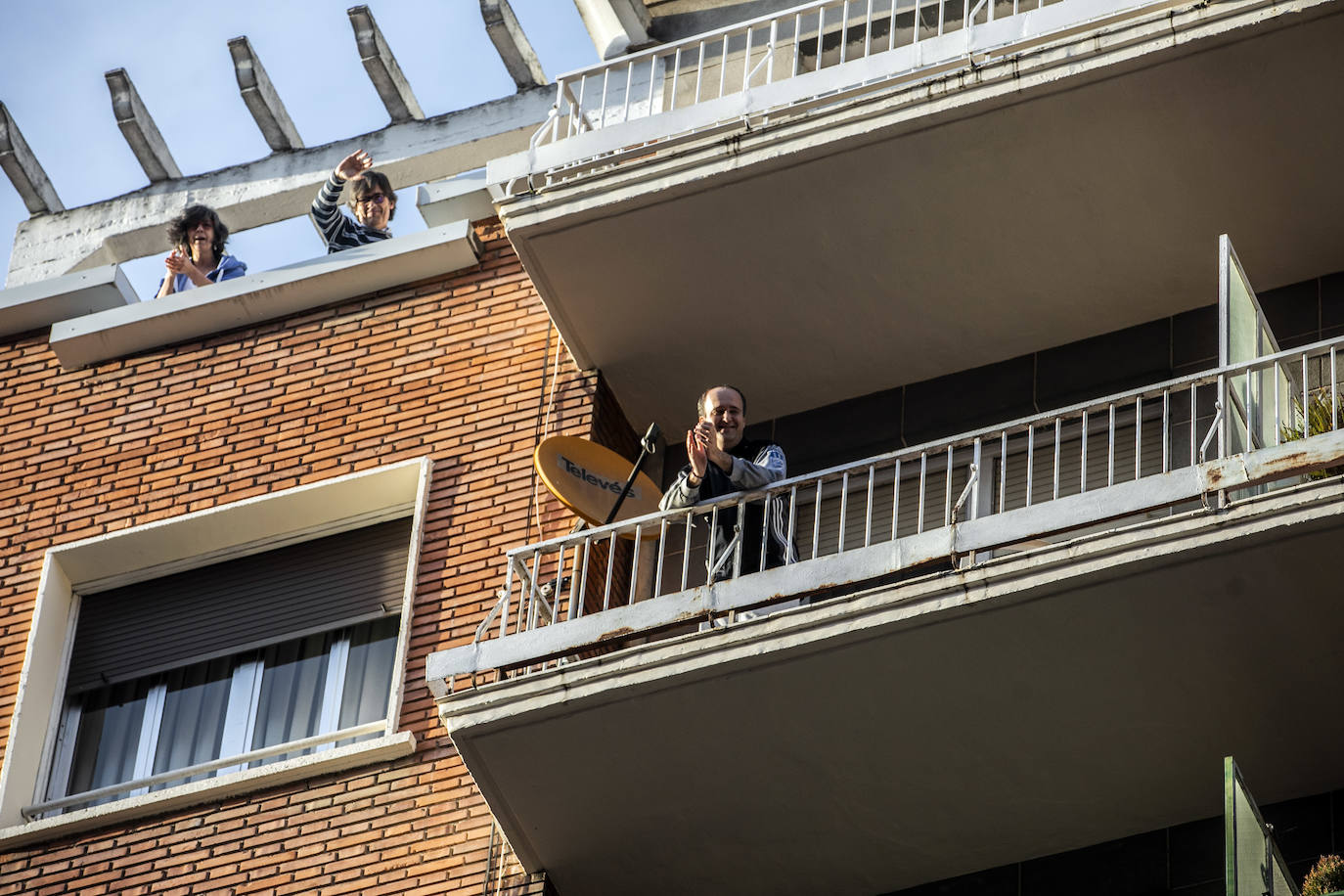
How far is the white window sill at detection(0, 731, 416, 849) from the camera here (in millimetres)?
10336

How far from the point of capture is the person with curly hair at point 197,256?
41.4 ft

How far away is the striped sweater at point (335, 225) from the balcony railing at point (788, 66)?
119cm

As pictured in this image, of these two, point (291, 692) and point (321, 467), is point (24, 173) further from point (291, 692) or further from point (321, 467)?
point (291, 692)

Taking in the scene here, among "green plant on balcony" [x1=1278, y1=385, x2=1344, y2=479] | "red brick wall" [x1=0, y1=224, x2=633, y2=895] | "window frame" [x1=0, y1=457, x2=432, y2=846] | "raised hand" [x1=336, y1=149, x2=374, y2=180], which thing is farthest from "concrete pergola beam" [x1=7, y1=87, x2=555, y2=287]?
"green plant on balcony" [x1=1278, y1=385, x2=1344, y2=479]

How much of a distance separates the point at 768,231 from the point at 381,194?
2.82m

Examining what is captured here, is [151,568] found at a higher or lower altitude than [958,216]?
lower

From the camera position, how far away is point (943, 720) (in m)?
9.09

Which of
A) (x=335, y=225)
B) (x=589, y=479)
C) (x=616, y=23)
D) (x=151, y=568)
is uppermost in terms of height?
(x=616, y=23)

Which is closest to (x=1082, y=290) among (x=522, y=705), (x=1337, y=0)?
(x=1337, y=0)

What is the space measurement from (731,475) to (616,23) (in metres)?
4.59

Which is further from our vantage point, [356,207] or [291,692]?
[356,207]

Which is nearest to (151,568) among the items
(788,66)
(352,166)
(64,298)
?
(64,298)

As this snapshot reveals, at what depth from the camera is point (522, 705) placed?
934 centimetres

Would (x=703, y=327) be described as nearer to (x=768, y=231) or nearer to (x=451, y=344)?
(x=768, y=231)
